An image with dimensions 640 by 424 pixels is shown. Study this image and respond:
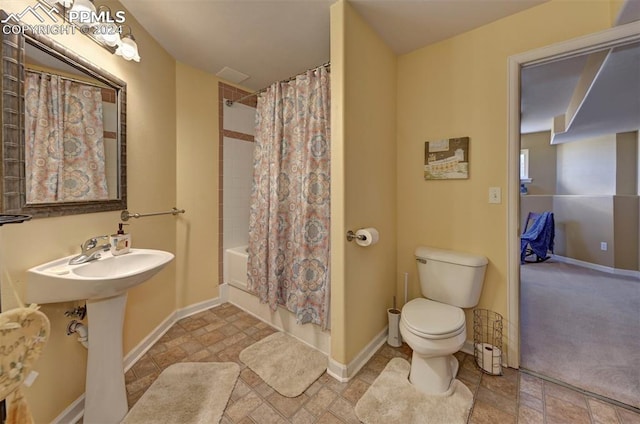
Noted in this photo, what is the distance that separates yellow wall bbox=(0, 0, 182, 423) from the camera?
3.69 ft

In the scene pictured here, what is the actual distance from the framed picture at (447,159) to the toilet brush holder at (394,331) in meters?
1.10

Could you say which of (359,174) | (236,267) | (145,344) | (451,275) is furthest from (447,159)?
(145,344)

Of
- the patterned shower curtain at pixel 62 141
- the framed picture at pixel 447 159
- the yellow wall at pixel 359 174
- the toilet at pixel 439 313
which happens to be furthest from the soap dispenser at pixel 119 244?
the framed picture at pixel 447 159

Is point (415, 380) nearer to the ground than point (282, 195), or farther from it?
nearer to the ground

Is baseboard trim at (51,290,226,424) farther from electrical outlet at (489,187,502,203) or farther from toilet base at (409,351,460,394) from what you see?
electrical outlet at (489,187,502,203)

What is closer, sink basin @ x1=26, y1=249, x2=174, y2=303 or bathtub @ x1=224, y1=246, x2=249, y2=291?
sink basin @ x1=26, y1=249, x2=174, y2=303

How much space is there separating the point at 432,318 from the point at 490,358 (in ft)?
1.79

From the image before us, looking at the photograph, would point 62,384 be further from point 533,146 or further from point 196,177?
point 533,146

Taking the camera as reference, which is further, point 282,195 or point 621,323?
point 621,323

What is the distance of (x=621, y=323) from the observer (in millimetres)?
2242

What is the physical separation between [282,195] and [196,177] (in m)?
0.93

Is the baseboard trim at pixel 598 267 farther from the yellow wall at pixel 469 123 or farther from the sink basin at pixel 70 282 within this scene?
the sink basin at pixel 70 282

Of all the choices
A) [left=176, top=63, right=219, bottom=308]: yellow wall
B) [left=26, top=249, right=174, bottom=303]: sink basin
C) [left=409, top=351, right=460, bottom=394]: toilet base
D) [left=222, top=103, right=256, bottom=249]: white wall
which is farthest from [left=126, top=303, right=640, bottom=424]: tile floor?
[left=222, top=103, right=256, bottom=249]: white wall

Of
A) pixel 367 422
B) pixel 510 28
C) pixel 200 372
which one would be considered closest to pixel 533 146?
pixel 510 28
